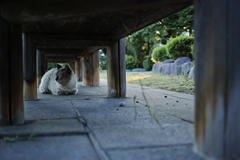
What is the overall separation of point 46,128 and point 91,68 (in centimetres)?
682

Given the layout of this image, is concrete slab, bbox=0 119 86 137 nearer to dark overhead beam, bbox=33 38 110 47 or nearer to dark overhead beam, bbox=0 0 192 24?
dark overhead beam, bbox=0 0 192 24

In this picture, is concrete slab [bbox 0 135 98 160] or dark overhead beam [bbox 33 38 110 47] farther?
dark overhead beam [bbox 33 38 110 47]

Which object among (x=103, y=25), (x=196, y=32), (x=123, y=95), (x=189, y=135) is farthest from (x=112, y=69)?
(x=196, y=32)

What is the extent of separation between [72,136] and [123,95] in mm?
3187

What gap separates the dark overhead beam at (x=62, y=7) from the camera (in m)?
1.93

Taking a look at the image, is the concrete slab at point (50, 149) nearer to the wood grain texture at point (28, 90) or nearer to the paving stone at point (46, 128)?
the paving stone at point (46, 128)

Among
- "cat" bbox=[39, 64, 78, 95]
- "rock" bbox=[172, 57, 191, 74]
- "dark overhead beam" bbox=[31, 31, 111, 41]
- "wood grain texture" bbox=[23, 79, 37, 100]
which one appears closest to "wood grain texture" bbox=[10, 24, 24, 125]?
"dark overhead beam" bbox=[31, 31, 111, 41]

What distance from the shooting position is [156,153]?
172cm

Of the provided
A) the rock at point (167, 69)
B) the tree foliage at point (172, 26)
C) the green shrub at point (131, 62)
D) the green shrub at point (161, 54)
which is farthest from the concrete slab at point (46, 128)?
the green shrub at point (131, 62)

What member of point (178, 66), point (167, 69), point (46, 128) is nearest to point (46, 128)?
point (46, 128)

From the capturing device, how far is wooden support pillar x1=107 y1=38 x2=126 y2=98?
5237 millimetres

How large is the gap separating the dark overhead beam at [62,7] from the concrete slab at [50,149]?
118cm

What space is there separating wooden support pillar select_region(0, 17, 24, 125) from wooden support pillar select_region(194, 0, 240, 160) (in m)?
2.05

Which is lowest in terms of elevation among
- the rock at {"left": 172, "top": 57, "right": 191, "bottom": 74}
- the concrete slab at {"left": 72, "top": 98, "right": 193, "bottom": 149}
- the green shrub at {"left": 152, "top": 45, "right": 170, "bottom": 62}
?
the concrete slab at {"left": 72, "top": 98, "right": 193, "bottom": 149}
